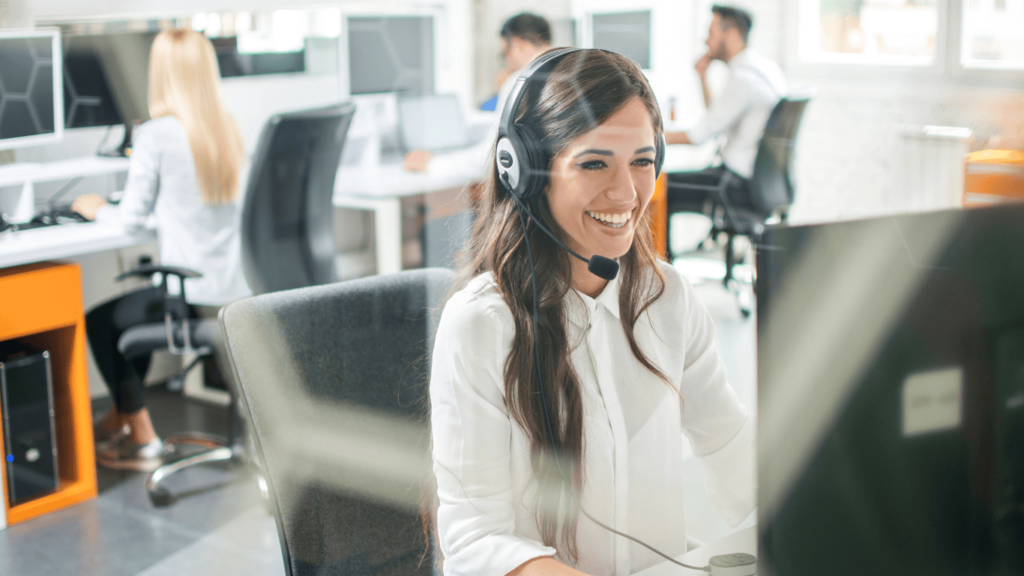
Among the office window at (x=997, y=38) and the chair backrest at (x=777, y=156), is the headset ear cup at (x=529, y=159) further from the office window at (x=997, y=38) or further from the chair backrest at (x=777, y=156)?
the office window at (x=997, y=38)

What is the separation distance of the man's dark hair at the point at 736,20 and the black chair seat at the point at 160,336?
2448 millimetres

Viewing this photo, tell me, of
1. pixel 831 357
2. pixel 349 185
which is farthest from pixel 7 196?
pixel 831 357

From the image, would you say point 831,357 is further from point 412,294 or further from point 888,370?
point 412,294

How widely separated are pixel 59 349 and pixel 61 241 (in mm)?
268

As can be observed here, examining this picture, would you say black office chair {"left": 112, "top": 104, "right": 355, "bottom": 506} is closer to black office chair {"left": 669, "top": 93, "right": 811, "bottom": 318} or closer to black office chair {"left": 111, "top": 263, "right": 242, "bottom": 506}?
black office chair {"left": 111, "top": 263, "right": 242, "bottom": 506}

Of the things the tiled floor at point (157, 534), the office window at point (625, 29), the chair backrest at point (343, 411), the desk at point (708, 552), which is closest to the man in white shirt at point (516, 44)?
the office window at point (625, 29)

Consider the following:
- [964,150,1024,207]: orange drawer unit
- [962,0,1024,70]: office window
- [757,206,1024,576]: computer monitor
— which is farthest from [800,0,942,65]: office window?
[757,206,1024,576]: computer monitor

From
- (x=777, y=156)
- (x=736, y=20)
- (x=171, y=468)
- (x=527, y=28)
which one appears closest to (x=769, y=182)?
(x=777, y=156)

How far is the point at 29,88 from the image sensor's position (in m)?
2.42

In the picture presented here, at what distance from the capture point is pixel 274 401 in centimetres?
96

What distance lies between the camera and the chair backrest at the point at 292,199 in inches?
86.8

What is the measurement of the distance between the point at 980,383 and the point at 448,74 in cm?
304

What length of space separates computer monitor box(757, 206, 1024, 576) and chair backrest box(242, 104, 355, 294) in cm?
187

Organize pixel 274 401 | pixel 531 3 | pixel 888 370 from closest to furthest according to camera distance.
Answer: pixel 888 370
pixel 274 401
pixel 531 3
